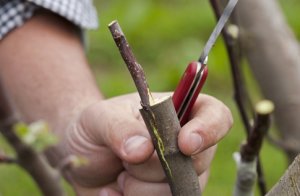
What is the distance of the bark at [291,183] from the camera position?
2.11ft

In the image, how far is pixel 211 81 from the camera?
→ 316 cm

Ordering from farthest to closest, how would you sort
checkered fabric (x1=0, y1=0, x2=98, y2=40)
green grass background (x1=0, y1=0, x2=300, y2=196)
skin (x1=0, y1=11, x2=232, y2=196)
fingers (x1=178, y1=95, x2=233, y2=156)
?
green grass background (x1=0, y1=0, x2=300, y2=196) < checkered fabric (x1=0, y1=0, x2=98, y2=40) < skin (x1=0, y1=11, x2=232, y2=196) < fingers (x1=178, y1=95, x2=233, y2=156)

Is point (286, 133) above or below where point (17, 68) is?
below

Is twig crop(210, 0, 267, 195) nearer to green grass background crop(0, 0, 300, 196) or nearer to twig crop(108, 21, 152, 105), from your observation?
twig crop(108, 21, 152, 105)

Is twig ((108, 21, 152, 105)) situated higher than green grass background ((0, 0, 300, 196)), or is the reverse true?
twig ((108, 21, 152, 105))

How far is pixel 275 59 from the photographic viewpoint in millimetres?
1322

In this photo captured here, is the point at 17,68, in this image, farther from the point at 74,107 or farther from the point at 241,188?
the point at 241,188

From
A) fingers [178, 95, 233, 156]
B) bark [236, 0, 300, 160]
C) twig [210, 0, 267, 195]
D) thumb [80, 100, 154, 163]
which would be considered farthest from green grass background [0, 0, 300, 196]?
fingers [178, 95, 233, 156]

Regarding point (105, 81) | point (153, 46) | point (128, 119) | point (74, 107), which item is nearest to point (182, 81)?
point (128, 119)

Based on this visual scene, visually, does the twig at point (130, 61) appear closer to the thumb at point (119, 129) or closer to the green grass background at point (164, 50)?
the thumb at point (119, 129)

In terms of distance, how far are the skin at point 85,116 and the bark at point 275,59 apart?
0.30m

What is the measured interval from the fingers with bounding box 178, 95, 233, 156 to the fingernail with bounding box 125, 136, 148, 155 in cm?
6

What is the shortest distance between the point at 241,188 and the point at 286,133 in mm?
371

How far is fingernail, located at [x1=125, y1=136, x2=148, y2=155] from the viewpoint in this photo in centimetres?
82
